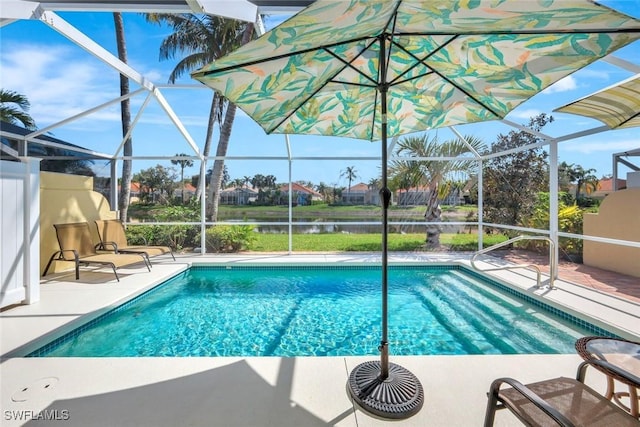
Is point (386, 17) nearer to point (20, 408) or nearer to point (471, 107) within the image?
point (471, 107)

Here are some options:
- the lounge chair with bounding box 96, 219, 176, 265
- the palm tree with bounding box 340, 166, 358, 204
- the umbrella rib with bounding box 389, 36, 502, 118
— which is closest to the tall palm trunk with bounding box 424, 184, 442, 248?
the palm tree with bounding box 340, 166, 358, 204

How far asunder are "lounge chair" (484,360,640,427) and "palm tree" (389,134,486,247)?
7790 mm

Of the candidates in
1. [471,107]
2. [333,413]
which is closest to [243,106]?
[471,107]

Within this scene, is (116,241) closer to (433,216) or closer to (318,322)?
(318,322)

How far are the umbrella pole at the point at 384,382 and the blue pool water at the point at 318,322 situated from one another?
1.12m

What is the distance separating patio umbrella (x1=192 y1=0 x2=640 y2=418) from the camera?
159cm

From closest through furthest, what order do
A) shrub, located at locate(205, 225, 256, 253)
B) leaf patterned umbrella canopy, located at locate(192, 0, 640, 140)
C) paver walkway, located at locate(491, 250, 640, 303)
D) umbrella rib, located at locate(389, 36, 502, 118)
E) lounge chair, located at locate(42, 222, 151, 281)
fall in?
leaf patterned umbrella canopy, located at locate(192, 0, 640, 140), umbrella rib, located at locate(389, 36, 502, 118), paver walkway, located at locate(491, 250, 640, 303), lounge chair, located at locate(42, 222, 151, 281), shrub, located at locate(205, 225, 256, 253)

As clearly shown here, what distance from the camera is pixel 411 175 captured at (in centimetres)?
907

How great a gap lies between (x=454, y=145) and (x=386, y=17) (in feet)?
26.0

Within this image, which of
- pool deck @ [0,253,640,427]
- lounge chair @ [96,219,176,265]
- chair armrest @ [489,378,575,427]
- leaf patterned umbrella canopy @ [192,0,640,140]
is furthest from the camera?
lounge chair @ [96,219,176,265]

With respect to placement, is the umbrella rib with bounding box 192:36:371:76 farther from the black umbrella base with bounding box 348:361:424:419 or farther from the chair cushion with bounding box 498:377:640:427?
the black umbrella base with bounding box 348:361:424:419

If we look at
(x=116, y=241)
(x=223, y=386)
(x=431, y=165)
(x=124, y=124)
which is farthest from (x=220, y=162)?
(x=223, y=386)

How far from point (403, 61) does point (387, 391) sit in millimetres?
2442

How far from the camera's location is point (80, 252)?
5.74m
